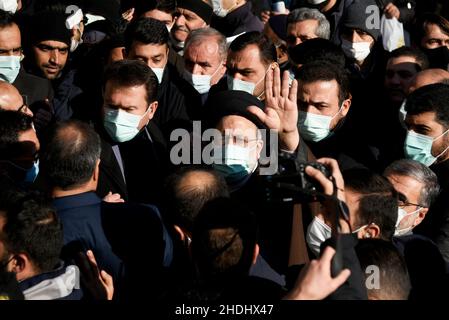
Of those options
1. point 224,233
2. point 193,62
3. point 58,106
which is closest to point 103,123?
point 58,106

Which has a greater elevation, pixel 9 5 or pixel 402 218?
pixel 9 5

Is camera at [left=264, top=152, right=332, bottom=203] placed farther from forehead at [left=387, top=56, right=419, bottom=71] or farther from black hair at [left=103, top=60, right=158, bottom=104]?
forehead at [left=387, top=56, right=419, bottom=71]

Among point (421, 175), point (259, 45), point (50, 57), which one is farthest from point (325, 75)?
Answer: point (50, 57)

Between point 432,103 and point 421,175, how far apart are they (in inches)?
29.3

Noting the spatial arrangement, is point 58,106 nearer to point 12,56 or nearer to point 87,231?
point 12,56

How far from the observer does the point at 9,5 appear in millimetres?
7684

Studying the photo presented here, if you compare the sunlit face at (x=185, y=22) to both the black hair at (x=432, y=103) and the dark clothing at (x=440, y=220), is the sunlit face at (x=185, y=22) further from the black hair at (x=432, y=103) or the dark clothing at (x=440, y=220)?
the dark clothing at (x=440, y=220)

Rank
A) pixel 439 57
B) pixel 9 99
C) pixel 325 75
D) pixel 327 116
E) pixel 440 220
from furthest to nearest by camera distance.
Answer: pixel 439 57 → pixel 325 75 → pixel 327 116 → pixel 9 99 → pixel 440 220

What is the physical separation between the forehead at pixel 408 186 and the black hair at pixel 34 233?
197 cm

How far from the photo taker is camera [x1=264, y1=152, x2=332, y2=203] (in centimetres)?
331

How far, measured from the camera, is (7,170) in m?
4.49

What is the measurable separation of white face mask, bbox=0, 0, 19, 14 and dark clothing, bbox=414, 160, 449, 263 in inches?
170

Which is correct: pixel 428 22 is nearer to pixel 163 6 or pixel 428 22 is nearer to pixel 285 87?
pixel 163 6

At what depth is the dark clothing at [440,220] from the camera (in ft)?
14.8
